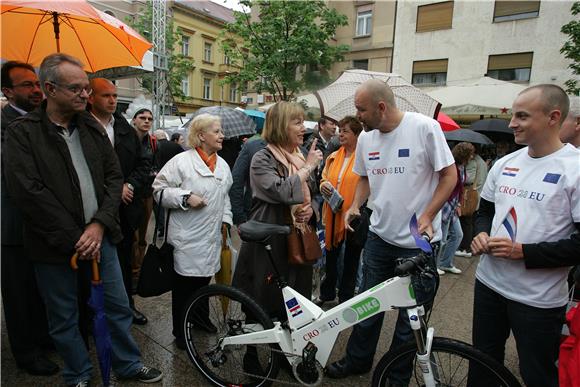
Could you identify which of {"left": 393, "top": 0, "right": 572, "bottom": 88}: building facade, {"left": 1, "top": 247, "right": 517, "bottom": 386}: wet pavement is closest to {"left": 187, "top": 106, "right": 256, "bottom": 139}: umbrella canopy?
{"left": 1, "top": 247, "right": 517, "bottom": 386}: wet pavement

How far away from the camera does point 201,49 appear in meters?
33.8

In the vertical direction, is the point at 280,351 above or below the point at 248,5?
below

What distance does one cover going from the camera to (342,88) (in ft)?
15.9

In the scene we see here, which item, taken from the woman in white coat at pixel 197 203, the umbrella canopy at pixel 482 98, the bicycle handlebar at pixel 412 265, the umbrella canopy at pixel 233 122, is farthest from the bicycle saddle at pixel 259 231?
the umbrella canopy at pixel 482 98

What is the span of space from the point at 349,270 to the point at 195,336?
1717mm

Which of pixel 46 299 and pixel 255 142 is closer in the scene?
pixel 46 299

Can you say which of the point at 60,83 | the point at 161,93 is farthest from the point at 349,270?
the point at 161,93

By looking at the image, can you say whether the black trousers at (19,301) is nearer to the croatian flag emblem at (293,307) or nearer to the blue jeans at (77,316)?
the blue jeans at (77,316)

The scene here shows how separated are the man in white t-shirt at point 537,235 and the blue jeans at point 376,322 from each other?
15.7 inches

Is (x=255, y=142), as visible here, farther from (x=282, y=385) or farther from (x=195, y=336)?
(x=282, y=385)

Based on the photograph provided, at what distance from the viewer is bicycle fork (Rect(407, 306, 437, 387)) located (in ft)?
5.95

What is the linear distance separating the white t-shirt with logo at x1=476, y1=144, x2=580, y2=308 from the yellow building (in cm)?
3143

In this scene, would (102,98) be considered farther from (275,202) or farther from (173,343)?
(173,343)

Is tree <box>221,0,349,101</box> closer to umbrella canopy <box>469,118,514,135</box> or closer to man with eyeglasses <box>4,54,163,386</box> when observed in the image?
umbrella canopy <box>469,118,514,135</box>
